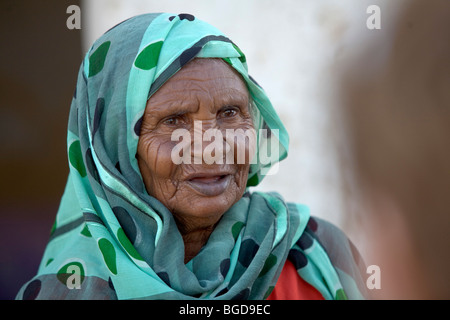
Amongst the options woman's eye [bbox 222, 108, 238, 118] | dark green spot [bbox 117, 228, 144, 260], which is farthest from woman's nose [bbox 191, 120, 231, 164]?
dark green spot [bbox 117, 228, 144, 260]

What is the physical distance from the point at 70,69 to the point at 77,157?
75.3 inches

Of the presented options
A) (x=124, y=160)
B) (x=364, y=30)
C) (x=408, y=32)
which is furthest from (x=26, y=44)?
(x=408, y=32)

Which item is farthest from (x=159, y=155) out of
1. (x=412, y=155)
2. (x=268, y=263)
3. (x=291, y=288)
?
(x=412, y=155)

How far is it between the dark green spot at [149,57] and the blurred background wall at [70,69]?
1671mm

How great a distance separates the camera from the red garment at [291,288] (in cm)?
218

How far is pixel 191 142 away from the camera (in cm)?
201

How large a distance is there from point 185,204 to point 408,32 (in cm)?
242

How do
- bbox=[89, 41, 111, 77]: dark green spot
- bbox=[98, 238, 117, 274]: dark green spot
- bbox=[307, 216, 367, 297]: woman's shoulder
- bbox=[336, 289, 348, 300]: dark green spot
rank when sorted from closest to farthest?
bbox=[98, 238, 117, 274]: dark green spot < bbox=[89, 41, 111, 77]: dark green spot < bbox=[336, 289, 348, 300]: dark green spot < bbox=[307, 216, 367, 297]: woman's shoulder

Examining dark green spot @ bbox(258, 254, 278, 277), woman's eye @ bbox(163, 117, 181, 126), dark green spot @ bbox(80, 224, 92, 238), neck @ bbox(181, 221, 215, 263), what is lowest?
dark green spot @ bbox(258, 254, 278, 277)

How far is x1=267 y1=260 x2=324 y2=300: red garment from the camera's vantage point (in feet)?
7.15

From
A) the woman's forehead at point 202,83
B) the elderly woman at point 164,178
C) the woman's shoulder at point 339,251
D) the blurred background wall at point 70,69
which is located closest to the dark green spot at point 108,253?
the elderly woman at point 164,178

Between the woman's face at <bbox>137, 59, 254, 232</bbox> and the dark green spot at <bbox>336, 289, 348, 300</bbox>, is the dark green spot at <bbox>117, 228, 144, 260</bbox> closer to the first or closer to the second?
the woman's face at <bbox>137, 59, 254, 232</bbox>

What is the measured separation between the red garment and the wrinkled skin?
425mm

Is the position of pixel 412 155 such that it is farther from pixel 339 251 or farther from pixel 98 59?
pixel 98 59
